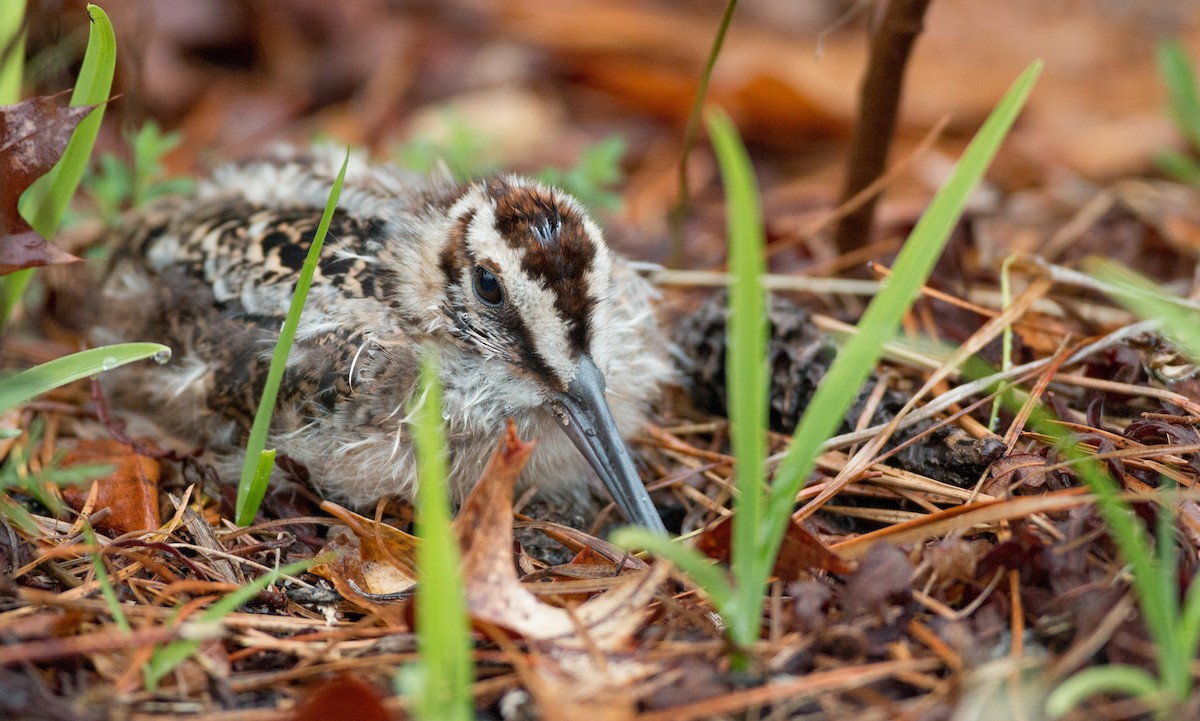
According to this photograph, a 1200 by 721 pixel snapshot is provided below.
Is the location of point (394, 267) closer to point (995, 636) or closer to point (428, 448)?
point (428, 448)

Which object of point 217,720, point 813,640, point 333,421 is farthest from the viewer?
point 333,421

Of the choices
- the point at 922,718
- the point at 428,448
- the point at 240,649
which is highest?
the point at 428,448

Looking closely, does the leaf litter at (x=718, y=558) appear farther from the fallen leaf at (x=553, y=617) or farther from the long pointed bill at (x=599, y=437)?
the long pointed bill at (x=599, y=437)

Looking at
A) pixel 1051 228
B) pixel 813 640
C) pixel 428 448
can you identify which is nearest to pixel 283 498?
pixel 428 448

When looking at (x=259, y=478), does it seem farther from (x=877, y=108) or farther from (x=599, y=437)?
(x=877, y=108)

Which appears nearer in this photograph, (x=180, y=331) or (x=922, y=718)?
(x=922, y=718)

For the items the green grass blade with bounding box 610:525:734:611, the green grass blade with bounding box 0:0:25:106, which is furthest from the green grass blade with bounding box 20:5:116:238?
the green grass blade with bounding box 610:525:734:611

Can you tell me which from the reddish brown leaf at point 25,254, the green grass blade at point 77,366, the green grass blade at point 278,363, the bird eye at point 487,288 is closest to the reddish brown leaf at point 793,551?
the bird eye at point 487,288

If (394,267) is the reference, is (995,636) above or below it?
below
